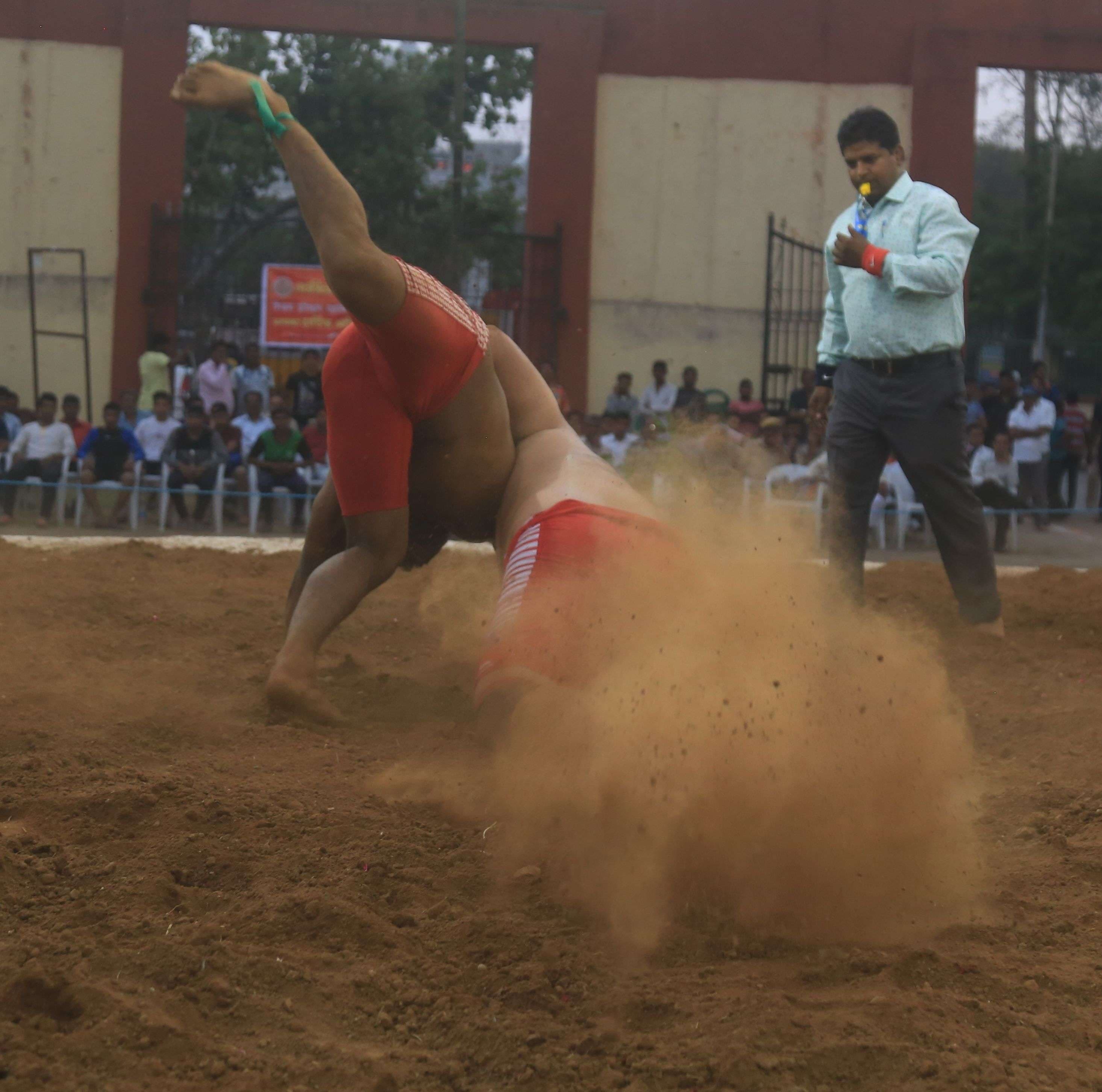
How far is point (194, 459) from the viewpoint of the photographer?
10523 mm

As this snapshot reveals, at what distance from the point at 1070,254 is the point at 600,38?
17.4 meters

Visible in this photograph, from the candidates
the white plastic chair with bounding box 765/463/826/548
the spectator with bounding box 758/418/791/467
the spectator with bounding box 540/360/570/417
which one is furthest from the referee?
the spectator with bounding box 540/360/570/417

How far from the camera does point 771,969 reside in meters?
2.19

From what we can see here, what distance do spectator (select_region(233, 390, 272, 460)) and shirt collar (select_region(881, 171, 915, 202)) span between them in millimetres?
6877

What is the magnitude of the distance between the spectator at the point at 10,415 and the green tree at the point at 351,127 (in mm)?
12142

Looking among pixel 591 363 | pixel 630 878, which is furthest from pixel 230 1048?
pixel 591 363

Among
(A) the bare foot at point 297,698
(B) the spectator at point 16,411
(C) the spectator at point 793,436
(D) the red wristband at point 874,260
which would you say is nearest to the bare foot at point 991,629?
(D) the red wristband at point 874,260

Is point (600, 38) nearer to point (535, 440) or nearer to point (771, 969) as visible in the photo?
point (535, 440)

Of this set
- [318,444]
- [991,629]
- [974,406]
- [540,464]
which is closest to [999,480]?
[974,406]

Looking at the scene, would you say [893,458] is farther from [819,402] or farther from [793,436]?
[819,402]

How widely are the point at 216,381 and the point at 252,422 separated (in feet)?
4.11

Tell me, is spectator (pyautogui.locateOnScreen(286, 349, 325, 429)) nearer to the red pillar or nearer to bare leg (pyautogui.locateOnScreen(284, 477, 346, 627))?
the red pillar

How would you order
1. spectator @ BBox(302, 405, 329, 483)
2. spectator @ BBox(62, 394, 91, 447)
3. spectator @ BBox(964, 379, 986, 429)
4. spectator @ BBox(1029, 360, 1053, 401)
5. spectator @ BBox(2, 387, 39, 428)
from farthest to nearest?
spectator @ BBox(1029, 360, 1053, 401) < spectator @ BBox(2, 387, 39, 428) < spectator @ BBox(964, 379, 986, 429) < spectator @ BBox(62, 394, 91, 447) < spectator @ BBox(302, 405, 329, 483)

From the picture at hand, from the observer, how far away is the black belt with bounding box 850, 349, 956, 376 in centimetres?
505
